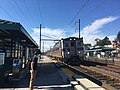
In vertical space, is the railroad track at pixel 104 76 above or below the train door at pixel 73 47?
below

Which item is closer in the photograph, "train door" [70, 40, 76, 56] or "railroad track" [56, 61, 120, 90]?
"railroad track" [56, 61, 120, 90]

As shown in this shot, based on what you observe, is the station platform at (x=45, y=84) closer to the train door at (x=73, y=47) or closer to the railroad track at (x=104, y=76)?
the railroad track at (x=104, y=76)

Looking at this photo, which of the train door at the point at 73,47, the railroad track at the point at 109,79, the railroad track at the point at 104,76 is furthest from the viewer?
the train door at the point at 73,47

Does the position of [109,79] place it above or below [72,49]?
below

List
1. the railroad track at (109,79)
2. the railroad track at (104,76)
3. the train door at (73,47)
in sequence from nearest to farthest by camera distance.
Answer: the railroad track at (109,79) → the railroad track at (104,76) → the train door at (73,47)

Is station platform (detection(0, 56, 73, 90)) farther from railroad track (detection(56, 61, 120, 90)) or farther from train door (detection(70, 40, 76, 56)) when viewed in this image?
train door (detection(70, 40, 76, 56))

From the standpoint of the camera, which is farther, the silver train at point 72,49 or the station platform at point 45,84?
the silver train at point 72,49

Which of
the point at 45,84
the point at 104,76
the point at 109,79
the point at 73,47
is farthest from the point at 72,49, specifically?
the point at 45,84

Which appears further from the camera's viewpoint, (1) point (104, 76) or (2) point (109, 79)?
(1) point (104, 76)

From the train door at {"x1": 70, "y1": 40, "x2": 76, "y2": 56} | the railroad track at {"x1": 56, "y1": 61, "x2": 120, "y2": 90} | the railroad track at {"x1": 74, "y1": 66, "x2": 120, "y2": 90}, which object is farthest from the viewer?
the train door at {"x1": 70, "y1": 40, "x2": 76, "y2": 56}

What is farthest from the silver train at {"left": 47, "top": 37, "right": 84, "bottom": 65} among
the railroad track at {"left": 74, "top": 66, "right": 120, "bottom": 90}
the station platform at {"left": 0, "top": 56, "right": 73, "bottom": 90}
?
the station platform at {"left": 0, "top": 56, "right": 73, "bottom": 90}

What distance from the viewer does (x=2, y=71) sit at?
40.8 feet

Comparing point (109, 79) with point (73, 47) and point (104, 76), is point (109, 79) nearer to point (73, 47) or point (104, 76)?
point (104, 76)

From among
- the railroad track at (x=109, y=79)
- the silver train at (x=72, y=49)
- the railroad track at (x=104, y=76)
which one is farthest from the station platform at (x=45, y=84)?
the silver train at (x=72, y=49)
